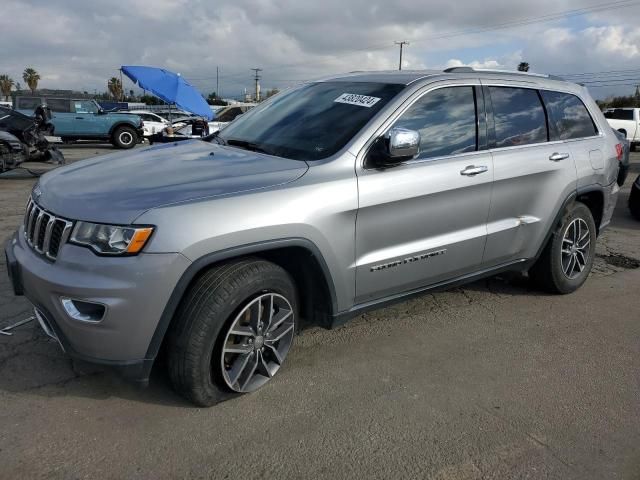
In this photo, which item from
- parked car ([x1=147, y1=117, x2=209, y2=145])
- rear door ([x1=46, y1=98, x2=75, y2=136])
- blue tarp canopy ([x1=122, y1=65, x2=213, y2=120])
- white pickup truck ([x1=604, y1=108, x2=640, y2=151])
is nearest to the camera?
parked car ([x1=147, y1=117, x2=209, y2=145])

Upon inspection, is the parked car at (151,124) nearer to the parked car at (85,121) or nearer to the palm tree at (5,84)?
the parked car at (85,121)

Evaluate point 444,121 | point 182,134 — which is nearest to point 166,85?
point 182,134

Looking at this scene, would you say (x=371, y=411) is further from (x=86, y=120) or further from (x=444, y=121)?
(x=86, y=120)

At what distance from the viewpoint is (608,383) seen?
326 cm

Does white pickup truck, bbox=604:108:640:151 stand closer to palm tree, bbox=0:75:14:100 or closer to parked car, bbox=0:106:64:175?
parked car, bbox=0:106:64:175

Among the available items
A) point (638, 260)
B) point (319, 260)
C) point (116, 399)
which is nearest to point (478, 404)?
point (319, 260)

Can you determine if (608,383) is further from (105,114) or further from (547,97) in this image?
(105,114)

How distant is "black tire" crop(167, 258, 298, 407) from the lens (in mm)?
2625

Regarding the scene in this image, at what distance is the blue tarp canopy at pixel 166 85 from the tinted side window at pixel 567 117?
46.4 ft

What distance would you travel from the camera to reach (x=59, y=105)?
731 inches

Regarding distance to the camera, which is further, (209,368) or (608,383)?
(608,383)

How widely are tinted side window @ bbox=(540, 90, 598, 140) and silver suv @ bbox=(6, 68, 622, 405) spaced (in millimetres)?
30

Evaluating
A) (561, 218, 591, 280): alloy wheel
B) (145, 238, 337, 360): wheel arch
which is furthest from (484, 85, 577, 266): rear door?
(145, 238, 337, 360): wheel arch

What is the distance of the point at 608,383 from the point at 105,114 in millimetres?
18874
